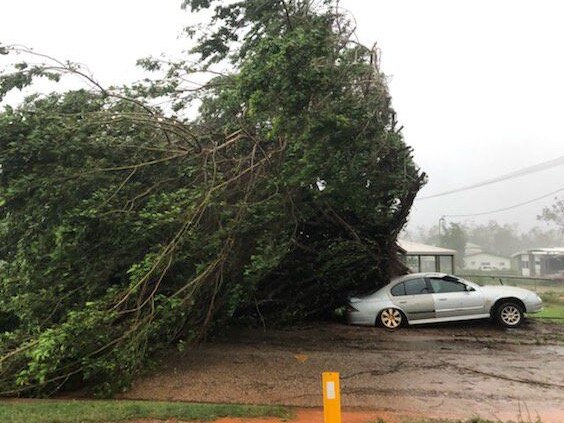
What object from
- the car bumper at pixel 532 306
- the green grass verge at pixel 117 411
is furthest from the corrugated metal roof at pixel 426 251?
the green grass verge at pixel 117 411

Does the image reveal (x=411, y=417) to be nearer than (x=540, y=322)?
Yes

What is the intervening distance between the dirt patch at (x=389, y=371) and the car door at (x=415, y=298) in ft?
1.24

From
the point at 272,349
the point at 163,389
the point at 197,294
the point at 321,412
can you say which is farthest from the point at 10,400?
the point at 272,349

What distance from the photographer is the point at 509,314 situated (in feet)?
43.0

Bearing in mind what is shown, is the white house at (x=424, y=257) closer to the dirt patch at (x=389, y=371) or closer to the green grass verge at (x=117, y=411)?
the dirt patch at (x=389, y=371)

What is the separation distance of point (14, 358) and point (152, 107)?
5.20 metres

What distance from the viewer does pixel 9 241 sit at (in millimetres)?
9977

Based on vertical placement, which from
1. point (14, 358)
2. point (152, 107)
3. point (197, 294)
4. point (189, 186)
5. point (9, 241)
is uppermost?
point (152, 107)

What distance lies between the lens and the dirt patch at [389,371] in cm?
743

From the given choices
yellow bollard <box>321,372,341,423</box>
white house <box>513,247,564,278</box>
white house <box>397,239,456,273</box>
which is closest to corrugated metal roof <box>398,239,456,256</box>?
white house <box>397,239,456,273</box>

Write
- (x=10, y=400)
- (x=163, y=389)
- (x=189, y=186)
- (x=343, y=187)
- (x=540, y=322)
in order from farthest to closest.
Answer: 1. (x=540, y=322)
2. (x=343, y=187)
3. (x=189, y=186)
4. (x=163, y=389)
5. (x=10, y=400)

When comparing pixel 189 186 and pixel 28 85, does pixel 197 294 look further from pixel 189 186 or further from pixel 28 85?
pixel 28 85

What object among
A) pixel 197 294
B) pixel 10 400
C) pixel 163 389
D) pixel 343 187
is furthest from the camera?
pixel 343 187

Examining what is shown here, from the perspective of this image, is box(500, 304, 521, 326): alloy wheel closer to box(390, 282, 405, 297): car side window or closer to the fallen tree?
box(390, 282, 405, 297): car side window
